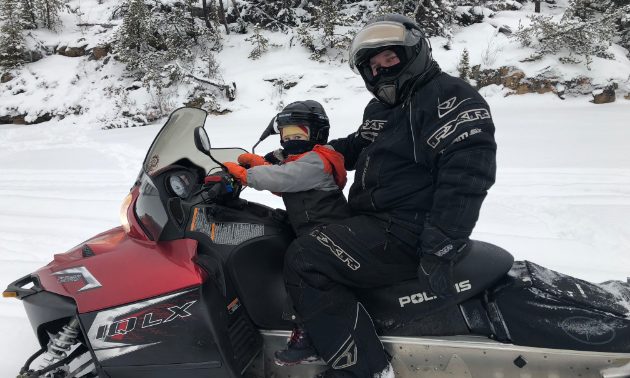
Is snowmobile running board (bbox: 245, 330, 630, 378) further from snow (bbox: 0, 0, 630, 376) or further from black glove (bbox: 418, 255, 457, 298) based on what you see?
snow (bbox: 0, 0, 630, 376)

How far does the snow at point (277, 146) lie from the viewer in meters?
3.08

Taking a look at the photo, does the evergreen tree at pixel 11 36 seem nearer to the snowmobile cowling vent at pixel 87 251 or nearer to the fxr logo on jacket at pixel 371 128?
the snowmobile cowling vent at pixel 87 251

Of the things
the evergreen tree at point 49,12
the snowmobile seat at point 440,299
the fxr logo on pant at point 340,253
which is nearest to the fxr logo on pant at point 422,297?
the snowmobile seat at point 440,299

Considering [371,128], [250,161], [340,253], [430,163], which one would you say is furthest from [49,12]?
[430,163]

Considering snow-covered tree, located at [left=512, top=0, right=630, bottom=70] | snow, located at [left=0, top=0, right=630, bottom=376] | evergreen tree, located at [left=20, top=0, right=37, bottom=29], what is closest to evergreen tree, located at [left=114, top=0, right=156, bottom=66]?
snow, located at [left=0, top=0, right=630, bottom=376]

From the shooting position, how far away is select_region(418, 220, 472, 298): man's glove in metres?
1.28

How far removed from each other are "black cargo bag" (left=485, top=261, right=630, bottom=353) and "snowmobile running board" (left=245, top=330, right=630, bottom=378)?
4 cm

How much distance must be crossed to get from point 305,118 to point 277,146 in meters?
5.20

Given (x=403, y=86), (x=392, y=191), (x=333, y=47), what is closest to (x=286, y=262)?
(x=392, y=191)

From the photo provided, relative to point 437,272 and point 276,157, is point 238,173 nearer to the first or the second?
point 276,157

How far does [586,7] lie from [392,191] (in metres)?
13.9

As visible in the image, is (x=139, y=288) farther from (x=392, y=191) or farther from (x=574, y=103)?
(x=574, y=103)

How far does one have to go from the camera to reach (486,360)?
1386mm

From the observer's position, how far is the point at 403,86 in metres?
1.54
